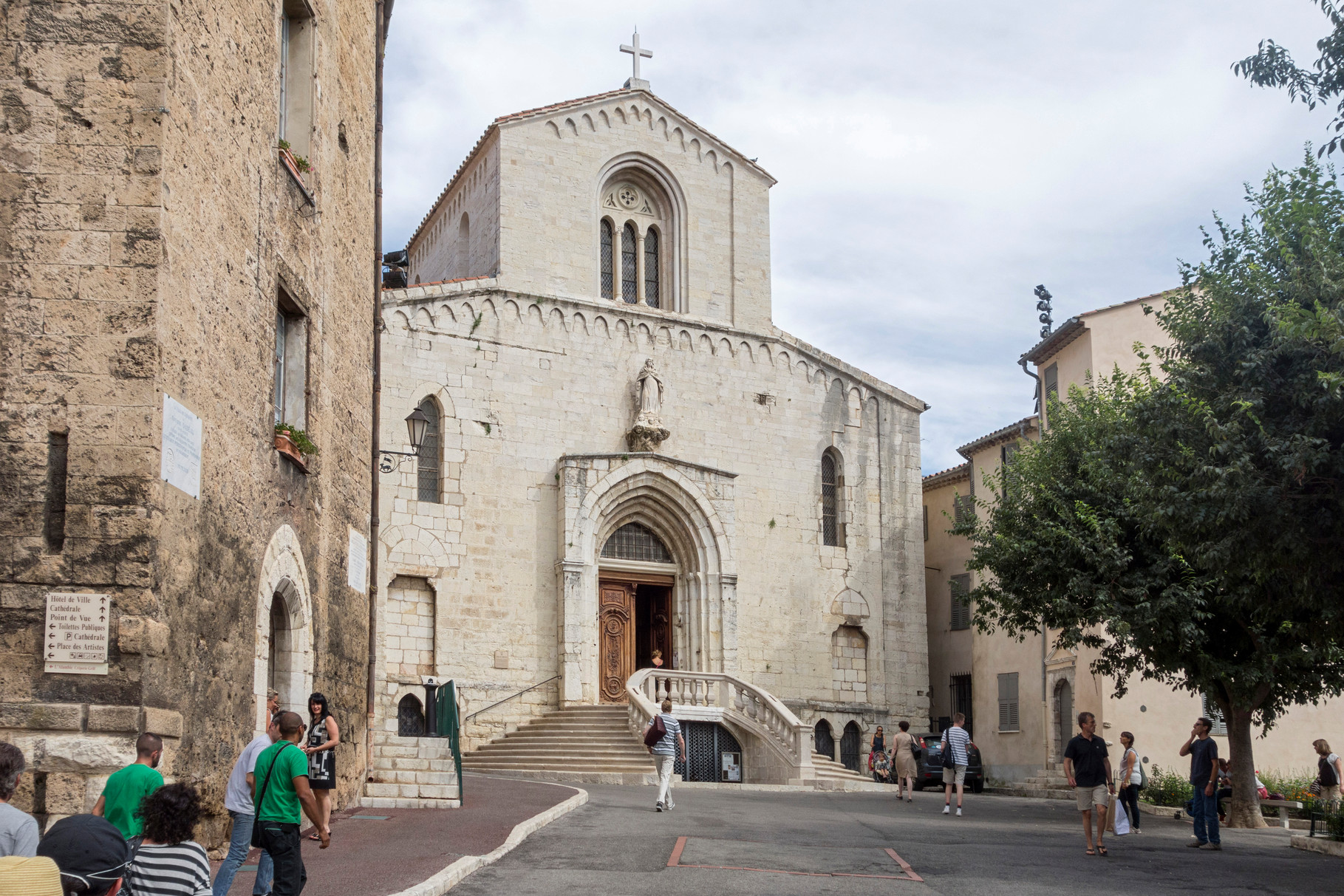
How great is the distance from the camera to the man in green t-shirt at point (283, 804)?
801cm

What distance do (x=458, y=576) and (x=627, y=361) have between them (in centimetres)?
578

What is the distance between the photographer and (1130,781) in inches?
688

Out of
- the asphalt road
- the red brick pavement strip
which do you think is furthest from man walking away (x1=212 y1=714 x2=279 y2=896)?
the asphalt road

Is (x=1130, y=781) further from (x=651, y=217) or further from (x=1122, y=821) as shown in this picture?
(x=651, y=217)

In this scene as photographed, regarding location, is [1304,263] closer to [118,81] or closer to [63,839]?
[118,81]

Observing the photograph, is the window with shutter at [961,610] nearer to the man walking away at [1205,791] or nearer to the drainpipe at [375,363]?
the man walking away at [1205,791]

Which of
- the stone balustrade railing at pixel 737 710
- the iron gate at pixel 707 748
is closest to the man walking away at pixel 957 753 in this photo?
the stone balustrade railing at pixel 737 710

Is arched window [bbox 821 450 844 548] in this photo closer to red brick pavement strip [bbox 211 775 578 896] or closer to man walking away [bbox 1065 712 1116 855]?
red brick pavement strip [bbox 211 775 578 896]

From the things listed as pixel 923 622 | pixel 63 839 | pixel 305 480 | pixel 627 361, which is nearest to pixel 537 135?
pixel 627 361

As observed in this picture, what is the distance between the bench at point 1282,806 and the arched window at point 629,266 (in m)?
15.7

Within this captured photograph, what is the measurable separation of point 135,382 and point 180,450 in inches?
27.1

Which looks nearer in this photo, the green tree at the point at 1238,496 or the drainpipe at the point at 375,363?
the green tree at the point at 1238,496

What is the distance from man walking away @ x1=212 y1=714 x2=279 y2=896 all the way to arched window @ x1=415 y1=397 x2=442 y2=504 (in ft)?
58.5

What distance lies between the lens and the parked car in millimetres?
28141
